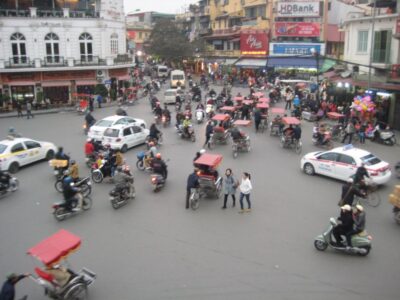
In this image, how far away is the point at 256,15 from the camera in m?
55.6

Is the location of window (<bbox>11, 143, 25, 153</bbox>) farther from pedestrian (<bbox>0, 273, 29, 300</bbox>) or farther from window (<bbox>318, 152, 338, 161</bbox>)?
window (<bbox>318, 152, 338, 161</bbox>)

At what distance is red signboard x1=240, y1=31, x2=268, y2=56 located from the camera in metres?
52.7

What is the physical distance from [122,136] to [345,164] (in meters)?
10.7

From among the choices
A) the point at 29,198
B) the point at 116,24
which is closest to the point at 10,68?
the point at 116,24

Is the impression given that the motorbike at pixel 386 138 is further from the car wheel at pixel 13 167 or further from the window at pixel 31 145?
the car wheel at pixel 13 167

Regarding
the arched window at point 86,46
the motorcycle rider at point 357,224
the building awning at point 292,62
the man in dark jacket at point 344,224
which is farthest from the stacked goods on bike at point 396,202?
the building awning at point 292,62

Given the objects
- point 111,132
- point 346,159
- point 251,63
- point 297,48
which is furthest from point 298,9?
point 346,159

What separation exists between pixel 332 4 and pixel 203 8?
27305 mm

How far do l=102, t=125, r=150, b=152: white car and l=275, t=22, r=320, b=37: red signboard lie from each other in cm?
3401

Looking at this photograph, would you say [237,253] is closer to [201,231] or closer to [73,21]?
[201,231]

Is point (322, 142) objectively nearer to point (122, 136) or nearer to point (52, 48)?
point (122, 136)

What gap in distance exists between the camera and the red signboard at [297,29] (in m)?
49.2

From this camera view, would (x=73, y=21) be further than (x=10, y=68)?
Yes

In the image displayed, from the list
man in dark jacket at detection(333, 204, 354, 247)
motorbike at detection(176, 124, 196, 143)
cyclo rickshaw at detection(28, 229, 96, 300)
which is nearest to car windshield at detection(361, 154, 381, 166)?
man in dark jacket at detection(333, 204, 354, 247)
